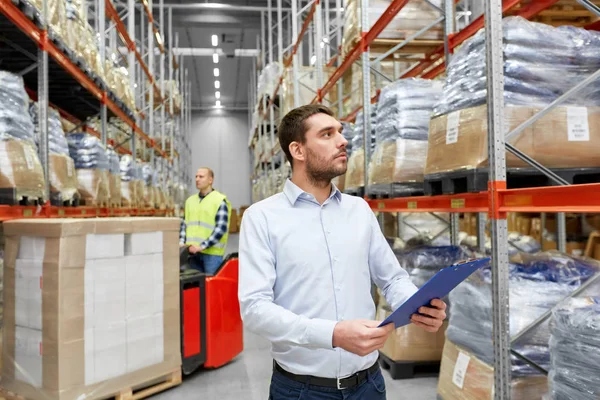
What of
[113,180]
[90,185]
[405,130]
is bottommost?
[90,185]

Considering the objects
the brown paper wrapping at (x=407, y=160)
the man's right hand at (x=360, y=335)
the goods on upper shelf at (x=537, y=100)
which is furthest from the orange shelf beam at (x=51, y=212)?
the goods on upper shelf at (x=537, y=100)

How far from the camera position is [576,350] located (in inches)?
82.0

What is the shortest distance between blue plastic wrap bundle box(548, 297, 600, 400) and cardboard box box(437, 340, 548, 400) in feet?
2.14

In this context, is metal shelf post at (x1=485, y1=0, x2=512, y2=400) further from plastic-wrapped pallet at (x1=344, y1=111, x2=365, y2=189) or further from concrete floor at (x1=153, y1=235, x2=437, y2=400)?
plastic-wrapped pallet at (x1=344, y1=111, x2=365, y2=189)

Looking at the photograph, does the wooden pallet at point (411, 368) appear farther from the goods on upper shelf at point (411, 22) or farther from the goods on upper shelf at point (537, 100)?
the goods on upper shelf at point (411, 22)

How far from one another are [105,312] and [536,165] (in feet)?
9.94

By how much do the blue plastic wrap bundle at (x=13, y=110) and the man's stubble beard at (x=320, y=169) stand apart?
2.78 m

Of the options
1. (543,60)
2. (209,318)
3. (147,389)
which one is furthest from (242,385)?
(543,60)

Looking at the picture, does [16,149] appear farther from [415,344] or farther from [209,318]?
[415,344]

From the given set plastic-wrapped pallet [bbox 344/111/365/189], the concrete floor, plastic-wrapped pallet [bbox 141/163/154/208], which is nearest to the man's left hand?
the concrete floor

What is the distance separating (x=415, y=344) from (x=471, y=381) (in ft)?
3.97

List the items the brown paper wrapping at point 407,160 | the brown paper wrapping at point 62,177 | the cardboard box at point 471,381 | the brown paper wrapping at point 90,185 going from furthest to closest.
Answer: the brown paper wrapping at point 90,185 → the brown paper wrapping at point 62,177 → the brown paper wrapping at point 407,160 → the cardboard box at point 471,381

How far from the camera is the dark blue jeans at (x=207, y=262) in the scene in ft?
20.4

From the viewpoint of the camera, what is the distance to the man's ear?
2032 mm
